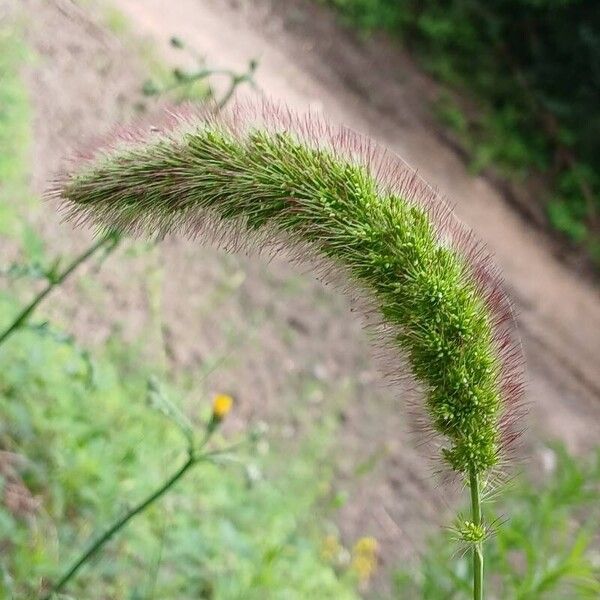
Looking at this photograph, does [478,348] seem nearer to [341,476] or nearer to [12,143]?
[12,143]

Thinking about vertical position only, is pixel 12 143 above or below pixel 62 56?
below

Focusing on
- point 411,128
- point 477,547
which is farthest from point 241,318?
point 411,128

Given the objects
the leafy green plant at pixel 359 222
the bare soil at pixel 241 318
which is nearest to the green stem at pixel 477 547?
the leafy green plant at pixel 359 222

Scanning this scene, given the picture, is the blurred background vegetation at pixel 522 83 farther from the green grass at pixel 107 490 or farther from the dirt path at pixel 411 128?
the green grass at pixel 107 490

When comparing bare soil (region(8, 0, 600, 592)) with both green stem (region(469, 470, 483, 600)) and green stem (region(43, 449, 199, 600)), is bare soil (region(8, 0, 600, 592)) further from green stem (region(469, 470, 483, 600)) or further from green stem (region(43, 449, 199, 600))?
green stem (region(469, 470, 483, 600))

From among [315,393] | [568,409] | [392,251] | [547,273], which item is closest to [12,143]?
[315,393]

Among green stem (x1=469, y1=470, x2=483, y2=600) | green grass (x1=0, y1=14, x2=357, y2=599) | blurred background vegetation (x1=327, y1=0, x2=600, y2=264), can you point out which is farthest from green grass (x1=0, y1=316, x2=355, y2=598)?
blurred background vegetation (x1=327, y1=0, x2=600, y2=264)
